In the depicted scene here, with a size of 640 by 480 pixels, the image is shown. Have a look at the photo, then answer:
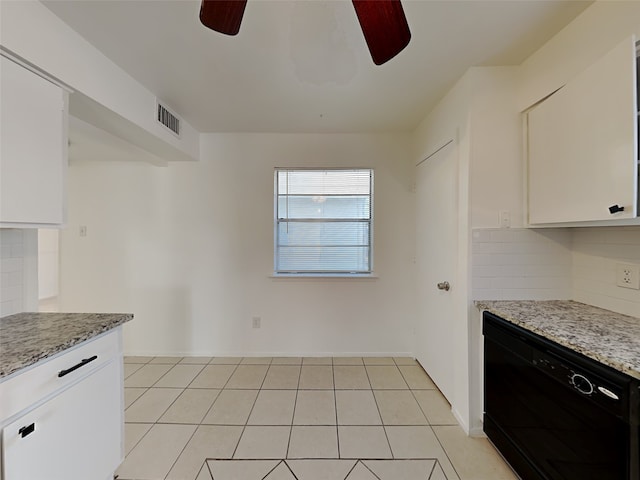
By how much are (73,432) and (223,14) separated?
5.85 feet

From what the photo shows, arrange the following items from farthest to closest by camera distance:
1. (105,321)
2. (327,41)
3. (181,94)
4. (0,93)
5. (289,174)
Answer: (289,174) < (181,94) < (327,41) < (105,321) < (0,93)

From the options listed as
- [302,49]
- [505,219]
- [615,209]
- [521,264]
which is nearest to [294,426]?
[521,264]

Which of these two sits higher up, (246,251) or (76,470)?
(246,251)

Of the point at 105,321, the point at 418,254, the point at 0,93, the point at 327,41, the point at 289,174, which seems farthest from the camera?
the point at 289,174

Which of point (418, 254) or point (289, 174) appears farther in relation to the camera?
point (289, 174)

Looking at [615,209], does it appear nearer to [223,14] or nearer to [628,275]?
[628,275]

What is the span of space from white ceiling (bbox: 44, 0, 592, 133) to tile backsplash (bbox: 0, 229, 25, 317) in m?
1.21

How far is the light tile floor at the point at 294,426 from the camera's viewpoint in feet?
5.05

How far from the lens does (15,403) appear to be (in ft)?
3.11

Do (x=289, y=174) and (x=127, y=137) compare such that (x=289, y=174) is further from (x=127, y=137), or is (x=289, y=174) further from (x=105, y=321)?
(x=105, y=321)

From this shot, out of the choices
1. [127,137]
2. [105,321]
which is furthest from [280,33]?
[105,321]

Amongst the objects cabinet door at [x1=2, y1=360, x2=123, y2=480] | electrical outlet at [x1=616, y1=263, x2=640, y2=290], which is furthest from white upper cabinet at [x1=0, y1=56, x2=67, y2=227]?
electrical outlet at [x1=616, y1=263, x2=640, y2=290]

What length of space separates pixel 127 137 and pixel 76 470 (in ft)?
7.09

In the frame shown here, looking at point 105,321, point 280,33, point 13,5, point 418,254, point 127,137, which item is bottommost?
point 105,321
